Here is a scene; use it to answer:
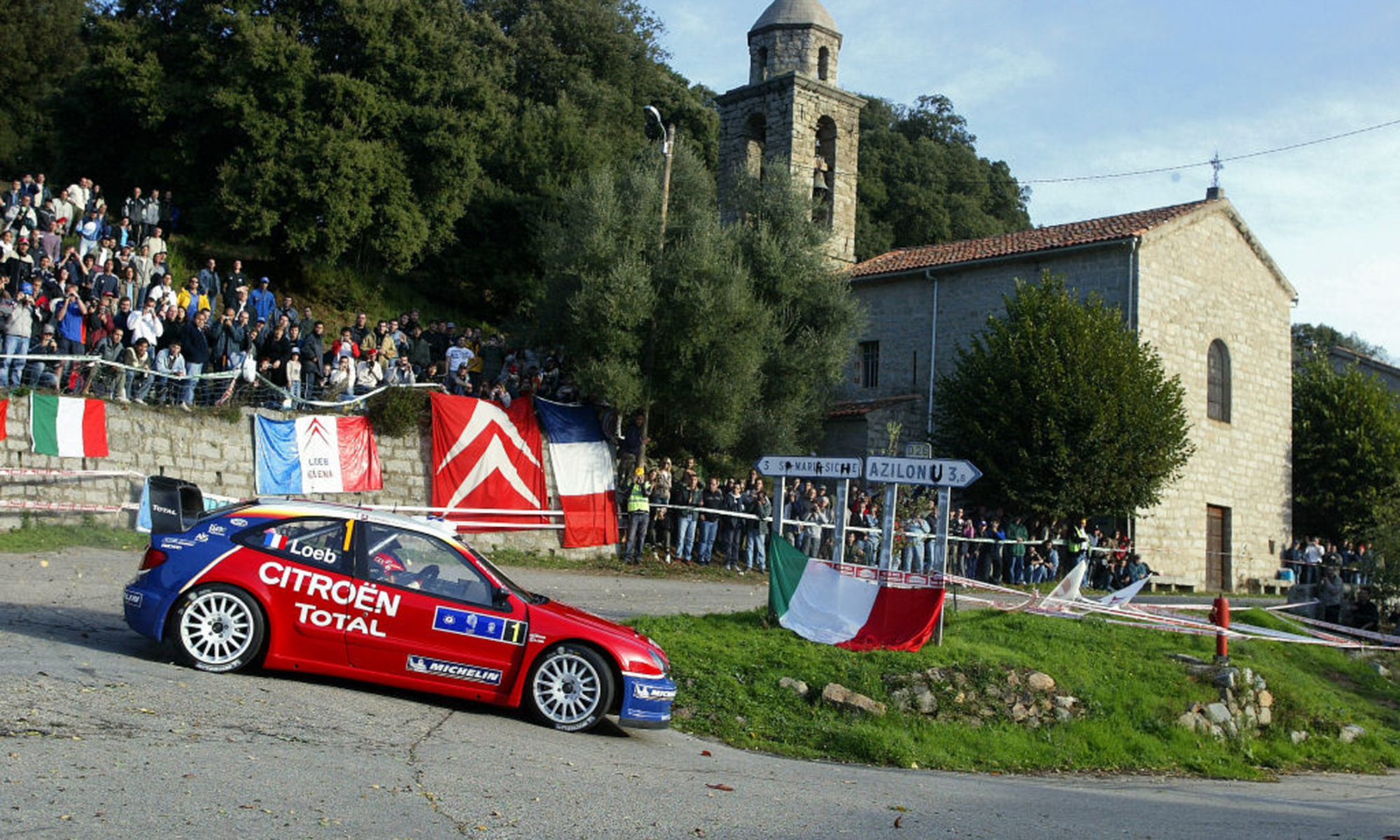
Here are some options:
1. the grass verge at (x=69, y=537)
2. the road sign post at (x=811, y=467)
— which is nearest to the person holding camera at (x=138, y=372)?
the grass verge at (x=69, y=537)

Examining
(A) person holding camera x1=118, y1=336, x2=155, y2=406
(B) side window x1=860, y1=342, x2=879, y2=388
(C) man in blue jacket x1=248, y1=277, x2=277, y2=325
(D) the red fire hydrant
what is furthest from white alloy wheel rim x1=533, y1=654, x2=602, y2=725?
(B) side window x1=860, y1=342, x2=879, y2=388

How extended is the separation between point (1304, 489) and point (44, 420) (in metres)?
36.2

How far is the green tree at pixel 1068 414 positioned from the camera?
29.2 metres

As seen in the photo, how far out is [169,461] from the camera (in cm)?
1873

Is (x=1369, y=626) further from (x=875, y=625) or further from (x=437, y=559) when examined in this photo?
(x=437, y=559)

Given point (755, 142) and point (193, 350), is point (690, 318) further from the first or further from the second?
point (755, 142)

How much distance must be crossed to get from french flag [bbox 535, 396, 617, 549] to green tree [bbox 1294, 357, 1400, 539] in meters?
25.4

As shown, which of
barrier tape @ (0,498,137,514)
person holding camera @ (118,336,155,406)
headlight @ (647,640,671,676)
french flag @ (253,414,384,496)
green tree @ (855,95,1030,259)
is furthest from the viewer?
green tree @ (855,95,1030,259)

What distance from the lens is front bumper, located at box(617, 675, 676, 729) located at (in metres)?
9.73

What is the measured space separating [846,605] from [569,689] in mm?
4833

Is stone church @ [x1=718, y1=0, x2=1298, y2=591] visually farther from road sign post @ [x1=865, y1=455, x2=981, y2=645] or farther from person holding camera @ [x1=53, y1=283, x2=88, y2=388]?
person holding camera @ [x1=53, y1=283, x2=88, y2=388]

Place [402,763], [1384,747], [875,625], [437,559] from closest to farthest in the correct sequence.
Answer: [402,763]
[437,559]
[875,625]
[1384,747]

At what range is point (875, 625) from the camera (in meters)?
13.5

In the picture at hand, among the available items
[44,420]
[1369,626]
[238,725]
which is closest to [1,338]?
[44,420]
